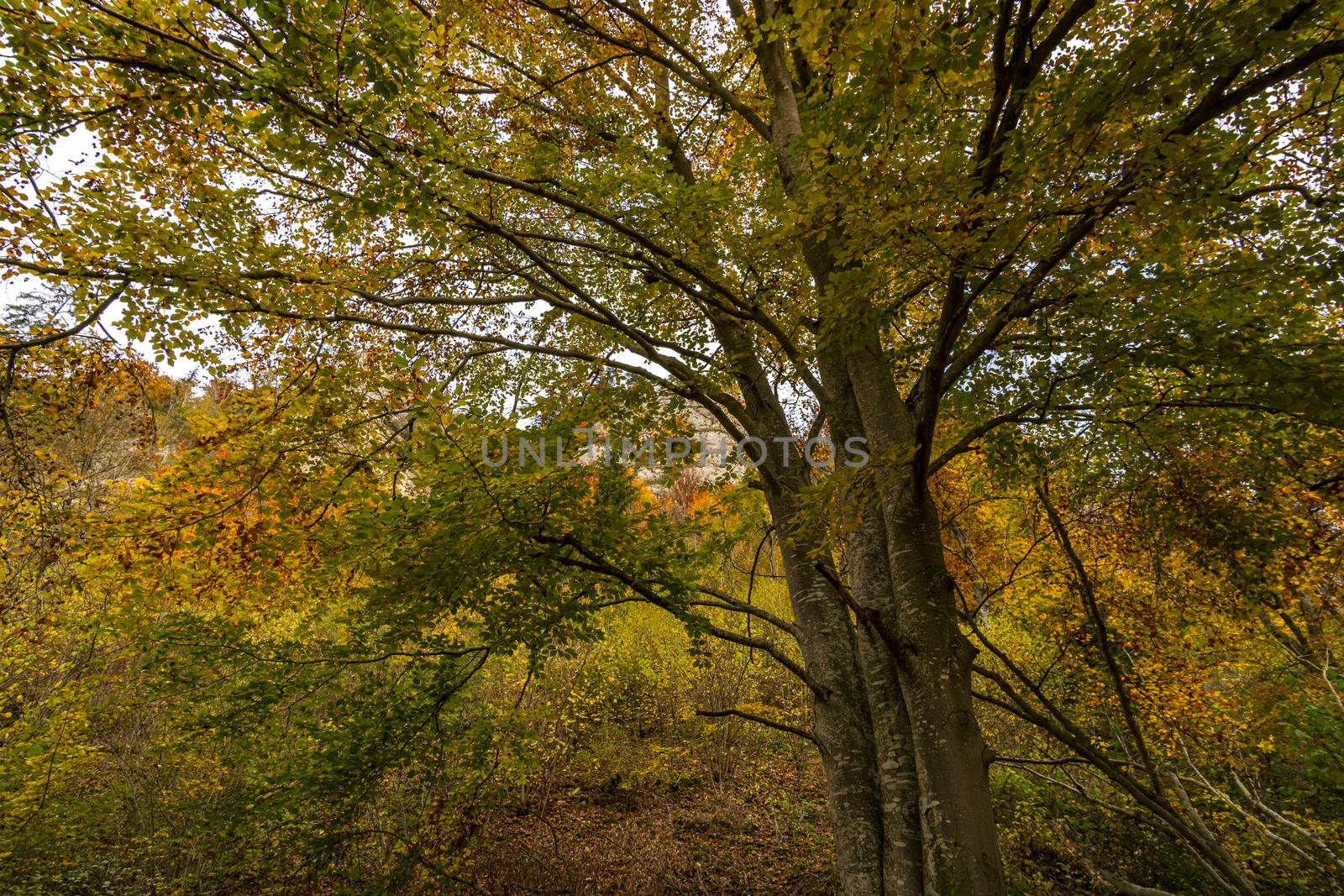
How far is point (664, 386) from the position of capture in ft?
13.9

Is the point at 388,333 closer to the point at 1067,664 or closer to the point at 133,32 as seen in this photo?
the point at 133,32

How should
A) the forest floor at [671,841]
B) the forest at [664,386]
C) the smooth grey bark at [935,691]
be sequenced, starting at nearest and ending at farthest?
the forest at [664,386]
the smooth grey bark at [935,691]
the forest floor at [671,841]

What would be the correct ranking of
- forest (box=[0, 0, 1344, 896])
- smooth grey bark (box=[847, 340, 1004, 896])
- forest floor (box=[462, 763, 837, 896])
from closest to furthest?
1. forest (box=[0, 0, 1344, 896])
2. smooth grey bark (box=[847, 340, 1004, 896])
3. forest floor (box=[462, 763, 837, 896])

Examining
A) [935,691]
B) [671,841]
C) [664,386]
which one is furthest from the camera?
[671,841]

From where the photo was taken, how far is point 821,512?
2850 millimetres

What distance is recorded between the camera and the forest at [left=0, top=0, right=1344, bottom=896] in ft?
8.11

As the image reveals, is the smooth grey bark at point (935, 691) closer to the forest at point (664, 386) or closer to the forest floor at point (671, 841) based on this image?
the forest at point (664, 386)

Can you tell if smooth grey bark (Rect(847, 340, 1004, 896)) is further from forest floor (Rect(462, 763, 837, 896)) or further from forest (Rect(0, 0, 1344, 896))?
forest floor (Rect(462, 763, 837, 896))

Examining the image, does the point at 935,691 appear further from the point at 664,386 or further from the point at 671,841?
the point at 671,841

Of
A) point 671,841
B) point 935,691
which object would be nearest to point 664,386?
point 935,691

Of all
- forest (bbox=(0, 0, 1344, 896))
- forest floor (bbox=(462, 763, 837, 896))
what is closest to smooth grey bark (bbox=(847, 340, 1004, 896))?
forest (bbox=(0, 0, 1344, 896))

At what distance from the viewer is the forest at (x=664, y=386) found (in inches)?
97.3

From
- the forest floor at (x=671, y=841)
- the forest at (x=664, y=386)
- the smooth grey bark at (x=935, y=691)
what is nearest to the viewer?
the forest at (x=664, y=386)

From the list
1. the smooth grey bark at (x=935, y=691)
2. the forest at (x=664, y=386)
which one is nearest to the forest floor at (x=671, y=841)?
the forest at (x=664, y=386)
